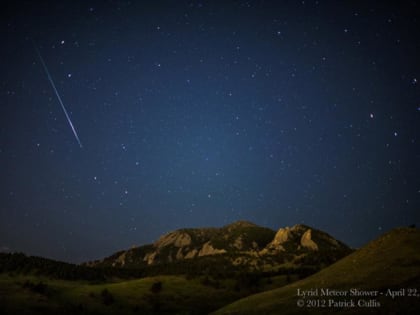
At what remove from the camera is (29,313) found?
146 ft

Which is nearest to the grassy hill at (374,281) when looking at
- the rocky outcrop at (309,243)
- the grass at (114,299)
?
the grass at (114,299)

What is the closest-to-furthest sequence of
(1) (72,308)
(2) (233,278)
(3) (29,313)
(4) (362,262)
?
(4) (362,262)
(3) (29,313)
(1) (72,308)
(2) (233,278)

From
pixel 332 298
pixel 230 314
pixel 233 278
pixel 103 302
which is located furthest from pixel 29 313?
pixel 233 278

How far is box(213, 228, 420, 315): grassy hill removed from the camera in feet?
70.0

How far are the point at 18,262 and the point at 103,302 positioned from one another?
1566 inches

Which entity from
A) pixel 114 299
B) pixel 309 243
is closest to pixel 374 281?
pixel 114 299

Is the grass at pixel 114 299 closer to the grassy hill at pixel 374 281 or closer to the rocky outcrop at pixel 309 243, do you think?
the grassy hill at pixel 374 281

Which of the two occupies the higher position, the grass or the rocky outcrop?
the rocky outcrop

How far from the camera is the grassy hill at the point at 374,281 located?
21.3 m

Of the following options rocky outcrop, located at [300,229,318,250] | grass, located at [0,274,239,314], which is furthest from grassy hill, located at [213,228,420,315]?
rocky outcrop, located at [300,229,318,250]

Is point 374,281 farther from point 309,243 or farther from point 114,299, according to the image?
point 309,243

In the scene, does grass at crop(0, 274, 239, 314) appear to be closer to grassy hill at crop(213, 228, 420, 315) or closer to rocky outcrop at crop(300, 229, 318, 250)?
grassy hill at crop(213, 228, 420, 315)

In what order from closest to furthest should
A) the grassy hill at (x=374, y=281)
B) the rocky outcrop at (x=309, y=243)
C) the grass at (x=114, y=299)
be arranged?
the grassy hill at (x=374, y=281) → the grass at (x=114, y=299) → the rocky outcrop at (x=309, y=243)

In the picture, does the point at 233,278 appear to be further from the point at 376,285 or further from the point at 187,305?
the point at 376,285
